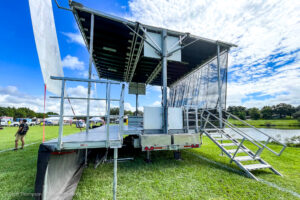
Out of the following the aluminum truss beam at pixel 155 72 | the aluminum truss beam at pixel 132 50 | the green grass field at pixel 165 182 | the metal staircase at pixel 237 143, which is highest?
the aluminum truss beam at pixel 132 50

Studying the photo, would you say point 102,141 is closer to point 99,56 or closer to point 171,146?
point 171,146

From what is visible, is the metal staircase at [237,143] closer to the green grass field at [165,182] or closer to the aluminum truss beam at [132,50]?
the green grass field at [165,182]

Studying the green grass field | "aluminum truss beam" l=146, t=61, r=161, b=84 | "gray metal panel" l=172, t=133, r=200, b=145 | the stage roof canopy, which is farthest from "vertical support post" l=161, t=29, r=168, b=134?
"aluminum truss beam" l=146, t=61, r=161, b=84

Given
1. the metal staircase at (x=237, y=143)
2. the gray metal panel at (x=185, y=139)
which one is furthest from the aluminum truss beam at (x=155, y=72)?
the gray metal panel at (x=185, y=139)

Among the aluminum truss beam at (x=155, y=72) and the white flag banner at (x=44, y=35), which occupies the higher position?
the aluminum truss beam at (x=155, y=72)

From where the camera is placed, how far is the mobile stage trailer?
229 centimetres

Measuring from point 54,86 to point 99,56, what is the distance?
502 cm

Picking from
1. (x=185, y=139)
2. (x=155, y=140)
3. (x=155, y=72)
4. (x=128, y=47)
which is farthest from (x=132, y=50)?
(x=185, y=139)

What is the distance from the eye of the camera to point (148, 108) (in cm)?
406

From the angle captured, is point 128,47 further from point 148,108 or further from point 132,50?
point 148,108

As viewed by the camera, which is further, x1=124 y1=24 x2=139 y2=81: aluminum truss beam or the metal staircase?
x1=124 y1=24 x2=139 y2=81: aluminum truss beam

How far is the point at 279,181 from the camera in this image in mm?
2963

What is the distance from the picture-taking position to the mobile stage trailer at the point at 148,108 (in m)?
2.29

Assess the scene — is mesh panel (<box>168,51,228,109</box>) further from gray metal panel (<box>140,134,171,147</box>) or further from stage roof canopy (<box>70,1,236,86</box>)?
gray metal panel (<box>140,134,171,147</box>)
